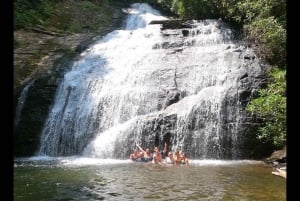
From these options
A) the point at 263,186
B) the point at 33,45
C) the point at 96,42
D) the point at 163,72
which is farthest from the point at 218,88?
the point at 33,45

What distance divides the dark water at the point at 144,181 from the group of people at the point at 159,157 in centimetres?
52

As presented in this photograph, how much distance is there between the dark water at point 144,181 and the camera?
9453 millimetres

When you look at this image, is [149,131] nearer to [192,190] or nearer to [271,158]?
[271,158]

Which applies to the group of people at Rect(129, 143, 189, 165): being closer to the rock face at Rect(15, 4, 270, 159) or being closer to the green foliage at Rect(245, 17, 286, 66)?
the rock face at Rect(15, 4, 270, 159)

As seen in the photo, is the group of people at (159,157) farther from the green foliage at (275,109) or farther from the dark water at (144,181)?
the green foliage at (275,109)

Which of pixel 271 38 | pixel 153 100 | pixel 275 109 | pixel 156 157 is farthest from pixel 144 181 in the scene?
pixel 271 38

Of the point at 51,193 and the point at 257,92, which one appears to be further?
the point at 257,92

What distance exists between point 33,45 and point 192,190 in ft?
58.7

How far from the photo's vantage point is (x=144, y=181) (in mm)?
11258

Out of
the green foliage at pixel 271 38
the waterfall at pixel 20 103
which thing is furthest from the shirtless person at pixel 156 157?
the green foliage at pixel 271 38

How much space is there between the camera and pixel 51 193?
9.74 metres

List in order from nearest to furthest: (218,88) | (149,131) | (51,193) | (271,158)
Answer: (51,193), (271,158), (149,131), (218,88)

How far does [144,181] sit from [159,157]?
4638 mm
